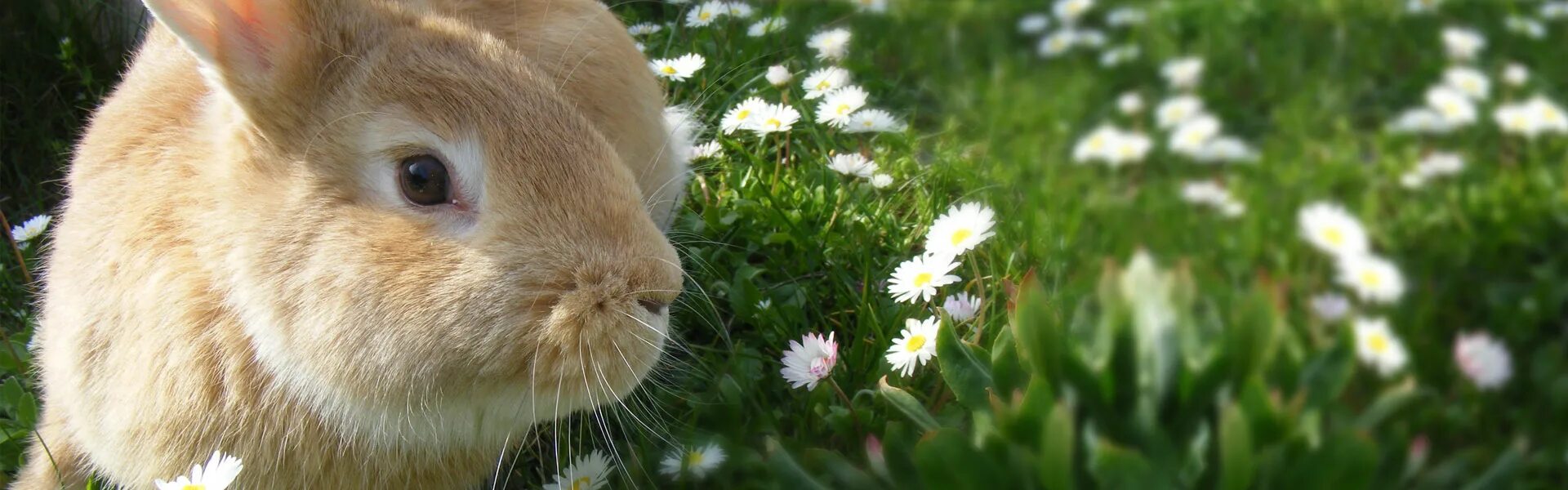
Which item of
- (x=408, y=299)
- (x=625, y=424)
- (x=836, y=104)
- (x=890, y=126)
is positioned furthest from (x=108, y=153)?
(x=890, y=126)

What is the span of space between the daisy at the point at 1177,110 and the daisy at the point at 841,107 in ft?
2.55

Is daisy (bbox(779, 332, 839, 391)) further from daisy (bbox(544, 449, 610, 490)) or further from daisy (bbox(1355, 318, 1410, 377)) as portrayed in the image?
daisy (bbox(1355, 318, 1410, 377))

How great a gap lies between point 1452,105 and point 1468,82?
0.40 ft

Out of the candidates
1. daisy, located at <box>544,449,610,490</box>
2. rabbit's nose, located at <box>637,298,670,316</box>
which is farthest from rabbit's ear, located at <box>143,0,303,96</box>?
daisy, located at <box>544,449,610,490</box>

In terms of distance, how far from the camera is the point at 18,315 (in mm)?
2787

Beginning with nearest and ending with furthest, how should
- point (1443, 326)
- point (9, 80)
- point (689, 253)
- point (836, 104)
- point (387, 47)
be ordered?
point (387, 47) → point (1443, 326) → point (689, 253) → point (836, 104) → point (9, 80)

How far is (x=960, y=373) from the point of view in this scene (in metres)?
1.79

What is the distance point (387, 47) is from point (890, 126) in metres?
1.55

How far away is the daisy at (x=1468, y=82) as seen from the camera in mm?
2775

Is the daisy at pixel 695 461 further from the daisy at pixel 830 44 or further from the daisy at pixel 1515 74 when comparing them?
the daisy at pixel 1515 74

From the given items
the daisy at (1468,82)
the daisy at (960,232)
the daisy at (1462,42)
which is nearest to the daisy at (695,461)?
the daisy at (960,232)

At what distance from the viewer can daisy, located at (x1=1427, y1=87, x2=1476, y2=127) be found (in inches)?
106

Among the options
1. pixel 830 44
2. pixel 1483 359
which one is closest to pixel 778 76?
pixel 830 44

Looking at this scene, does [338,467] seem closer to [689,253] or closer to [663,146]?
[689,253]
